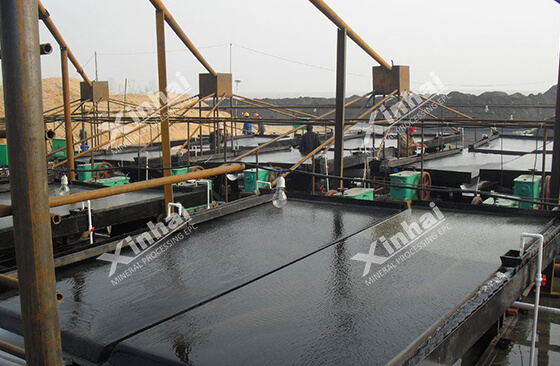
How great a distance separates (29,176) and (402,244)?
3071 mm

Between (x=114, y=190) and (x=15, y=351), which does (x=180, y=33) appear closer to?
(x=114, y=190)

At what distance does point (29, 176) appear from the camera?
1.70 m

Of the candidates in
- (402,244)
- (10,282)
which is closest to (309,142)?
(402,244)

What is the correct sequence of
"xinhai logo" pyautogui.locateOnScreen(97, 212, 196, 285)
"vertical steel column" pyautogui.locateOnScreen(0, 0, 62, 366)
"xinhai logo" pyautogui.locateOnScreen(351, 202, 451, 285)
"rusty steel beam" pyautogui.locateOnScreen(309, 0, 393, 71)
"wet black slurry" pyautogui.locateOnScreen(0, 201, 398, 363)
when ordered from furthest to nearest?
"rusty steel beam" pyautogui.locateOnScreen(309, 0, 393, 71) < "xinhai logo" pyautogui.locateOnScreen(97, 212, 196, 285) < "xinhai logo" pyautogui.locateOnScreen(351, 202, 451, 285) < "wet black slurry" pyautogui.locateOnScreen(0, 201, 398, 363) < "vertical steel column" pyautogui.locateOnScreen(0, 0, 62, 366)

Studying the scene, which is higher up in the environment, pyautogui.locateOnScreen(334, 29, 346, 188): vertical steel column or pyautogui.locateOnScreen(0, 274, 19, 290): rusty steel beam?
pyautogui.locateOnScreen(334, 29, 346, 188): vertical steel column

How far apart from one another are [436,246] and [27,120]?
326 centimetres

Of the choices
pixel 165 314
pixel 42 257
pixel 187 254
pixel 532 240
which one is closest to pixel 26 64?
pixel 42 257

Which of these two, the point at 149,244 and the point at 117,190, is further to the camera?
the point at 149,244

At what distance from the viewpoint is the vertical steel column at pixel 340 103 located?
8070 millimetres

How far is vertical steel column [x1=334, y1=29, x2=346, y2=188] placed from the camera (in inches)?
318

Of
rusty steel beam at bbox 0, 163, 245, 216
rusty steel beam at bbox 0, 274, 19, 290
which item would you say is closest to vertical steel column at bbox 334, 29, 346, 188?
rusty steel beam at bbox 0, 163, 245, 216

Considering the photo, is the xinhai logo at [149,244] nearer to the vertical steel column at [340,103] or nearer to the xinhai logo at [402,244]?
the xinhai logo at [402,244]

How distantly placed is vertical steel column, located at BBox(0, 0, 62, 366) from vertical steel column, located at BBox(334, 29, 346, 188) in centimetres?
640

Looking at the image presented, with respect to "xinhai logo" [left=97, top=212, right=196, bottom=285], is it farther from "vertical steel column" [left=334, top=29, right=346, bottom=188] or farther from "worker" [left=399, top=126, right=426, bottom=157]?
"worker" [left=399, top=126, right=426, bottom=157]
